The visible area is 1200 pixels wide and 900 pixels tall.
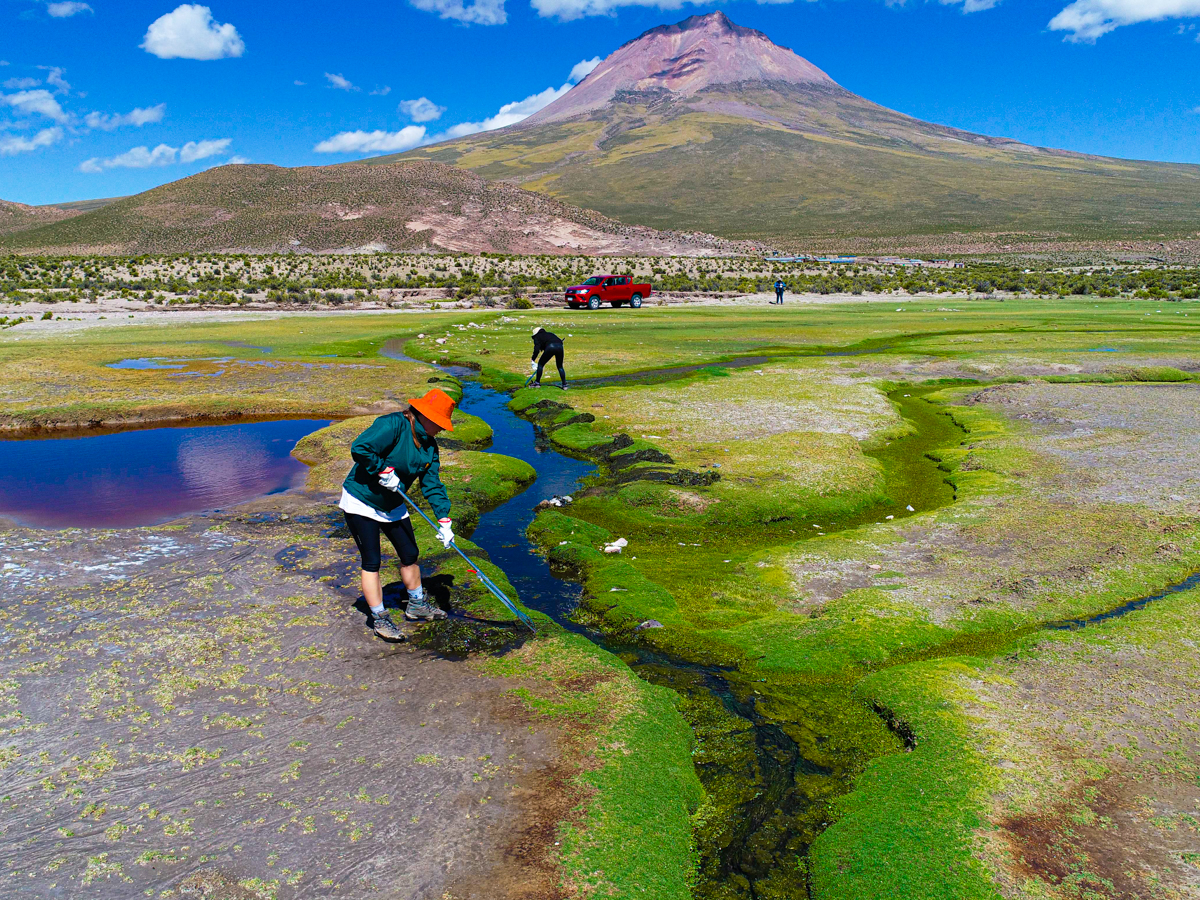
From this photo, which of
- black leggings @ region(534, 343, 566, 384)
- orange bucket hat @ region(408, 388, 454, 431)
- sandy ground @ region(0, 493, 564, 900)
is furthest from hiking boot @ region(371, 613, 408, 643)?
black leggings @ region(534, 343, 566, 384)

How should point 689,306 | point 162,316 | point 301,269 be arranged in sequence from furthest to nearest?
point 301,269 → point 689,306 → point 162,316

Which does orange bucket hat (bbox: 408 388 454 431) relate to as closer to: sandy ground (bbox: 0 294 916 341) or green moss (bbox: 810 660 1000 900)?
green moss (bbox: 810 660 1000 900)

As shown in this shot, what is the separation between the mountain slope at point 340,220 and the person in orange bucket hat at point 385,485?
388 ft

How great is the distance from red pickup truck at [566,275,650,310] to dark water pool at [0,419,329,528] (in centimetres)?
3716

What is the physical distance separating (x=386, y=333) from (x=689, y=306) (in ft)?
90.8

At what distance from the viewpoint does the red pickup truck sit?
5528cm

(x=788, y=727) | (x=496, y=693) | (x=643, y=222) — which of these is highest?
(x=643, y=222)

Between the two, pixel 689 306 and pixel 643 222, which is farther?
pixel 643 222

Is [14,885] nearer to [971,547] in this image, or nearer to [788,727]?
[788,727]

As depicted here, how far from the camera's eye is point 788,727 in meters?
7.22

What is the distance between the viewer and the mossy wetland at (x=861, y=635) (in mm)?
5496

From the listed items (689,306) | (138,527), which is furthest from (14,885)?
(689,306)

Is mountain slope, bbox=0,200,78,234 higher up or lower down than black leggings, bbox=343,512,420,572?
higher up

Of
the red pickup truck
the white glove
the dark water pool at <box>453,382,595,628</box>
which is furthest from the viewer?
the red pickup truck
